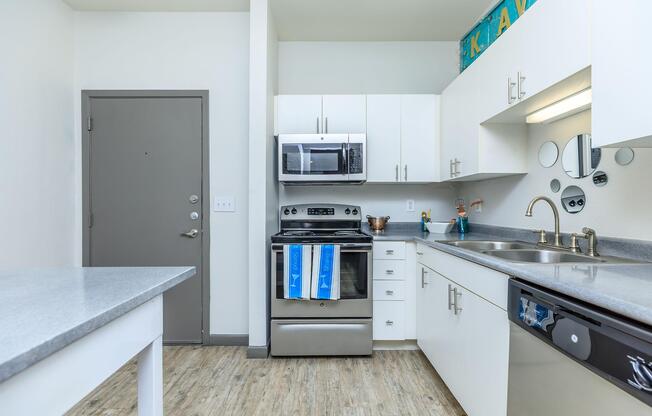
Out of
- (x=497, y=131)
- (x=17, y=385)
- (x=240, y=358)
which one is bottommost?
(x=240, y=358)

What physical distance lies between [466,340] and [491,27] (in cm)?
187

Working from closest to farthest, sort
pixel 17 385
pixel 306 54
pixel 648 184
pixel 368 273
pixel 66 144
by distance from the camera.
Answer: pixel 17 385 → pixel 648 184 → pixel 368 273 → pixel 66 144 → pixel 306 54

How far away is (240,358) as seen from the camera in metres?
2.34

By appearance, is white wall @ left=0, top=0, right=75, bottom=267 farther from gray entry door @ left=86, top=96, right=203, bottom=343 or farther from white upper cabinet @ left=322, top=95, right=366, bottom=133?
white upper cabinet @ left=322, top=95, right=366, bottom=133

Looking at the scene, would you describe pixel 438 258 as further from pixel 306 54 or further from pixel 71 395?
pixel 306 54

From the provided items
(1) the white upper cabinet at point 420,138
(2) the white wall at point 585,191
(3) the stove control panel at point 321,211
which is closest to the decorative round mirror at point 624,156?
(2) the white wall at point 585,191

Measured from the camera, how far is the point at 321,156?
2.56m

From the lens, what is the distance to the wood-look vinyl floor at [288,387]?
175 cm

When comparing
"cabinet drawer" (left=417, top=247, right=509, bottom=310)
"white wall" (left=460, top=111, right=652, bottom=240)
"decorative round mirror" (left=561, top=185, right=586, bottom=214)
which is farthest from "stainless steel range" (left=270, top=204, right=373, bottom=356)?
"decorative round mirror" (left=561, top=185, right=586, bottom=214)

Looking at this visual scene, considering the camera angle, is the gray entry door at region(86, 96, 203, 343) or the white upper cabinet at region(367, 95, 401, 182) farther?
the white upper cabinet at region(367, 95, 401, 182)

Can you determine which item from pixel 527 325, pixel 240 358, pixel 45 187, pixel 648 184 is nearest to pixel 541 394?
pixel 527 325

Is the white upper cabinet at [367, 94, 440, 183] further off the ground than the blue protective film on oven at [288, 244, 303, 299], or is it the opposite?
the white upper cabinet at [367, 94, 440, 183]

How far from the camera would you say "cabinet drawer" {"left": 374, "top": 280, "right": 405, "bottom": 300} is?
2.40 m

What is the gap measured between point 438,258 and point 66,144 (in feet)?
9.47
